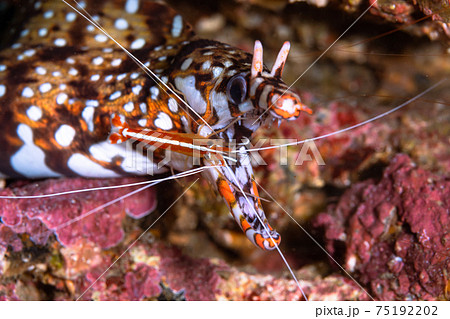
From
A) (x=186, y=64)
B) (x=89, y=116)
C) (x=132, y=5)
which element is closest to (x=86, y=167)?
(x=89, y=116)

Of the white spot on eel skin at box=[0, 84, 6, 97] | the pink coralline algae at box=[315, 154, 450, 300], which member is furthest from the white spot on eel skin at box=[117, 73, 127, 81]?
the pink coralline algae at box=[315, 154, 450, 300]

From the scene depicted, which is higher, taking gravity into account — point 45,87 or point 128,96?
point 128,96

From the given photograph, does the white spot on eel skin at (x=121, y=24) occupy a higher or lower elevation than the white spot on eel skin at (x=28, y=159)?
higher

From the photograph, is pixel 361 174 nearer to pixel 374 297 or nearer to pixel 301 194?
pixel 301 194

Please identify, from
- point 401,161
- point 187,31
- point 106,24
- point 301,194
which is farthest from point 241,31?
point 401,161

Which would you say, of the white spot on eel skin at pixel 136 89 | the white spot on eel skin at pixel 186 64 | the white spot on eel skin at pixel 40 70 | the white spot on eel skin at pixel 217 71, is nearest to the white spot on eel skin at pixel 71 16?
the white spot on eel skin at pixel 40 70

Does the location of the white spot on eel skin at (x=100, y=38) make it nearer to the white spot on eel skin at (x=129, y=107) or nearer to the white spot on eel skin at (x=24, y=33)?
the white spot on eel skin at (x=24, y=33)

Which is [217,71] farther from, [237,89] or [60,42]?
[60,42]
